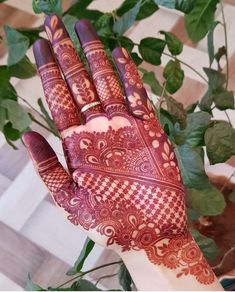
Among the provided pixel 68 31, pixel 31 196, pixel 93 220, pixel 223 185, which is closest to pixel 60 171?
pixel 93 220

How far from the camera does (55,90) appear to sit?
0.58 m

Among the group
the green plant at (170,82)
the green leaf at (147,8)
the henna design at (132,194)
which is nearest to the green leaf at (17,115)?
the green plant at (170,82)

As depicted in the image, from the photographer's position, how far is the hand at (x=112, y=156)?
0.58 meters

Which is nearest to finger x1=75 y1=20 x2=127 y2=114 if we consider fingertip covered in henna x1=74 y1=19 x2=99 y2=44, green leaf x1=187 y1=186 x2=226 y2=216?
fingertip covered in henna x1=74 y1=19 x2=99 y2=44

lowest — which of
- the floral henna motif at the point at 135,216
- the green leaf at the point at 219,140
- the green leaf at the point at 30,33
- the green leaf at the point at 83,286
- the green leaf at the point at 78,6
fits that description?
the green leaf at the point at 83,286

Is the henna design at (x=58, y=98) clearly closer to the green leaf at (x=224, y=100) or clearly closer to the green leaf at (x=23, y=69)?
the green leaf at (x=23, y=69)

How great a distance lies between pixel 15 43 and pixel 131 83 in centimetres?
16

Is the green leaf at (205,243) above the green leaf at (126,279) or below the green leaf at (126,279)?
above

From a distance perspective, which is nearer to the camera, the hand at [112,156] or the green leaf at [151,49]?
the hand at [112,156]

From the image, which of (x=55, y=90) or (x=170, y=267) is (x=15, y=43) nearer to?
(x=55, y=90)

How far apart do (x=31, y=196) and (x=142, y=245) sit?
2.49ft

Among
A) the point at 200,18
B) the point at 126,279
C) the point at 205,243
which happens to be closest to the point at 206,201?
the point at 205,243

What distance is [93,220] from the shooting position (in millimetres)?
571

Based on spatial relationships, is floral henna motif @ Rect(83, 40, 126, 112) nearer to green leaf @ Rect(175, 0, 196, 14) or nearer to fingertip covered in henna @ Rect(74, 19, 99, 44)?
fingertip covered in henna @ Rect(74, 19, 99, 44)
